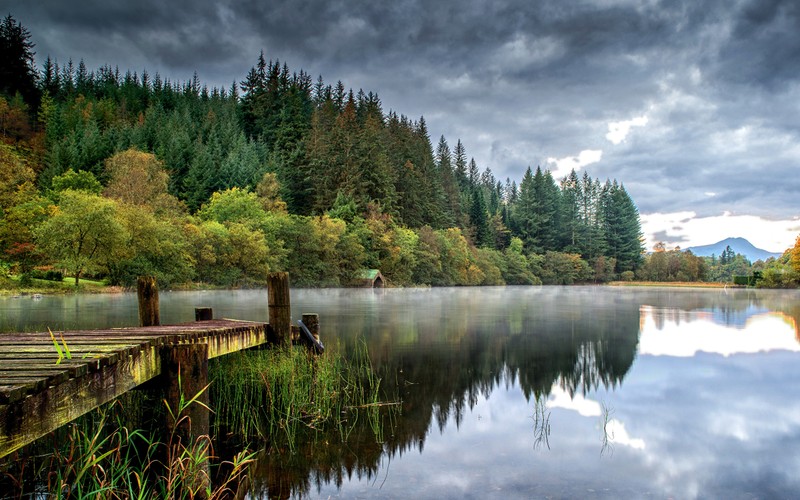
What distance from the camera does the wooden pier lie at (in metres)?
3.58

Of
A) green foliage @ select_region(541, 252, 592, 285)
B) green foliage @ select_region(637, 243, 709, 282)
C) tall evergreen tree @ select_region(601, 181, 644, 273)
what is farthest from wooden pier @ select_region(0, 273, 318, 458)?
tall evergreen tree @ select_region(601, 181, 644, 273)

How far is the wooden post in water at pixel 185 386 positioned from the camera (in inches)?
234

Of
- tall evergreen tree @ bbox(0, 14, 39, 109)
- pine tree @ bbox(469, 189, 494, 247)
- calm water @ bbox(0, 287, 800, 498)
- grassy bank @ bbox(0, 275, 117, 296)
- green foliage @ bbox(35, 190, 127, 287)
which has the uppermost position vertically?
tall evergreen tree @ bbox(0, 14, 39, 109)

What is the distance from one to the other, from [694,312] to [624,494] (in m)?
33.4

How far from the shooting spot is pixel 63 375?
4004 millimetres

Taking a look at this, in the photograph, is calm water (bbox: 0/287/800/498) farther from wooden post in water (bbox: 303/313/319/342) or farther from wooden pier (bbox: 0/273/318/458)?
wooden post in water (bbox: 303/313/319/342)

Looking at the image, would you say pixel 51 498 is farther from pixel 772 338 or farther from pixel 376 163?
pixel 376 163

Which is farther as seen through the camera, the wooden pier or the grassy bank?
the grassy bank

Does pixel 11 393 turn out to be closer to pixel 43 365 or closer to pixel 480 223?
pixel 43 365

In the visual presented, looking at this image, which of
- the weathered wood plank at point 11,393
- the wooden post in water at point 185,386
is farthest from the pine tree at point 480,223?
the weathered wood plank at point 11,393

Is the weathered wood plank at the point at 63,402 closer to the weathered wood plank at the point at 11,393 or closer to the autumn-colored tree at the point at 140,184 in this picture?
the weathered wood plank at the point at 11,393

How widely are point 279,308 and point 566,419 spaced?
19.2ft

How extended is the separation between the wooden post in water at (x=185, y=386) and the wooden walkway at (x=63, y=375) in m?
0.11

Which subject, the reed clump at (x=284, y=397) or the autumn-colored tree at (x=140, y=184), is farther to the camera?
the autumn-colored tree at (x=140, y=184)
